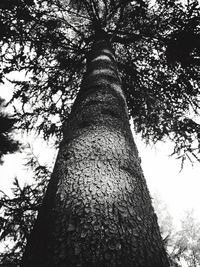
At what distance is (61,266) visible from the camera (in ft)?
2.83

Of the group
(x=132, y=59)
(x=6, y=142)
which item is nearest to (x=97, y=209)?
(x=132, y=59)

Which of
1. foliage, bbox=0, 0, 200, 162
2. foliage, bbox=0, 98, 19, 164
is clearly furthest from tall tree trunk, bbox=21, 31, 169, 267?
foliage, bbox=0, 98, 19, 164

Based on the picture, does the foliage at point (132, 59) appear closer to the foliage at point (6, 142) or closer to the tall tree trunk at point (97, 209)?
the tall tree trunk at point (97, 209)

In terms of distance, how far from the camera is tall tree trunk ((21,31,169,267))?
0.92 meters

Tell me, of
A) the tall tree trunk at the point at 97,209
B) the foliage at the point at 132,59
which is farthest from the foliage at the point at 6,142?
the tall tree trunk at the point at 97,209

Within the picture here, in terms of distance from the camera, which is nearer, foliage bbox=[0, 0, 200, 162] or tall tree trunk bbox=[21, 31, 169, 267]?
tall tree trunk bbox=[21, 31, 169, 267]

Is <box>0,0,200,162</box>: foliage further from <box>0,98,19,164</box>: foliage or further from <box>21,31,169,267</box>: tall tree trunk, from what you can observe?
<box>0,98,19,164</box>: foliage

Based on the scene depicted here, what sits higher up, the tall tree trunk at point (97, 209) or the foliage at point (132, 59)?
the foliage at point (132, 59)

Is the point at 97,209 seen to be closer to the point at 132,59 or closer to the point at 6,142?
the point at 132,59

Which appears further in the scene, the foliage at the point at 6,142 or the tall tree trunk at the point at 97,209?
the foliage at the point at 6,142

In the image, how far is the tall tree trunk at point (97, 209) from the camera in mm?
920

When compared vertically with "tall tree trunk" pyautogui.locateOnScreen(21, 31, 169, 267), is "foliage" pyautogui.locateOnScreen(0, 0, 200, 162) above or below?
above

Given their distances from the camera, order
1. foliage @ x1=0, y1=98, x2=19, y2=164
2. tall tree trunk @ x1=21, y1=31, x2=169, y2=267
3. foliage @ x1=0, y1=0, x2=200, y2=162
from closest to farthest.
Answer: tall tree trunk @ x1=21, y1=31, x2=169, y2=267, foliage @ x1=0, y1=0, x2=200, y2=162, foliage @ x1=0, y1=98, x2=19, y2=164

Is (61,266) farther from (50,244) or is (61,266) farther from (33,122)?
(33,122)
